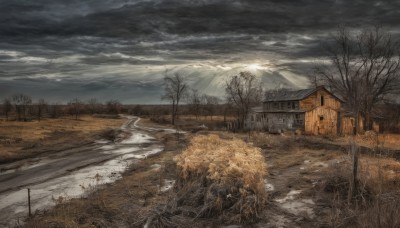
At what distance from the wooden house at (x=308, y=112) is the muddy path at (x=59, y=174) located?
1931 centimetres

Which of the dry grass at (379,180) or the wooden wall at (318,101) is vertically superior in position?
the wooden wall at (318,101)

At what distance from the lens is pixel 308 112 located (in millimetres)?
48312

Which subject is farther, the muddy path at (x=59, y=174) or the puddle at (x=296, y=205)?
the muddy path at (x=59, y=174)

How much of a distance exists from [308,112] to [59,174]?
32.8m

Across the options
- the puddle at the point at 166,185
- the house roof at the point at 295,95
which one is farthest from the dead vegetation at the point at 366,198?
the house roof at the point at 295,95

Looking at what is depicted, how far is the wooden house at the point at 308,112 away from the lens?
4869cm

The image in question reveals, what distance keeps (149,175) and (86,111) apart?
11976 cm

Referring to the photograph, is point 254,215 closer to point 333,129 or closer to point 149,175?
point 149,175

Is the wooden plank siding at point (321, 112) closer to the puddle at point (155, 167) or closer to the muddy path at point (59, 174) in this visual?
the muddy path at point (59, 174)

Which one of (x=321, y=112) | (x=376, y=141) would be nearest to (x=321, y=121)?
(x=321, y=112)

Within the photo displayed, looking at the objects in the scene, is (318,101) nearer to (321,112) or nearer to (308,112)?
(321,112)

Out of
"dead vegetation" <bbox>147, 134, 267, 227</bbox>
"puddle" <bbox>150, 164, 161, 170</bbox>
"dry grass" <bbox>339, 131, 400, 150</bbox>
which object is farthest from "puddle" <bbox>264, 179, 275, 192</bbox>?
"dry grass" <bbox>339, 131, 400, 150</bbox>

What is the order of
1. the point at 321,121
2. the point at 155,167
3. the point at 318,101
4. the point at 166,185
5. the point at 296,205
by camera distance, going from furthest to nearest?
the point at 318,101 → the point at 321,121 → the point at 155,167 → the point at 166,185 → the point at 296,205

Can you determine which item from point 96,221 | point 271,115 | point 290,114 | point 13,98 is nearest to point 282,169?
point 96,221
